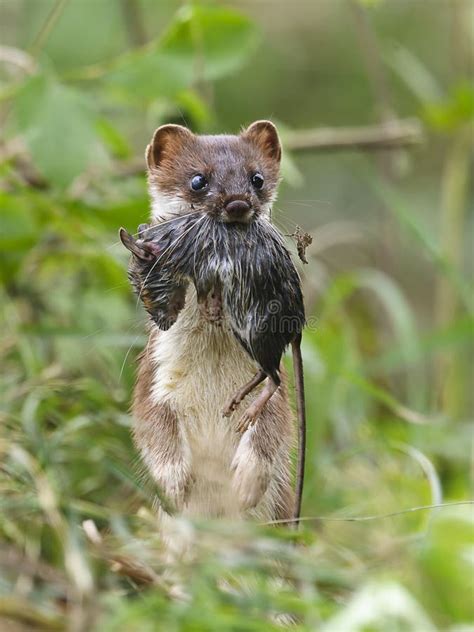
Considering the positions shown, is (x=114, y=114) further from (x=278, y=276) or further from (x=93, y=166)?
(x=278, y=276)

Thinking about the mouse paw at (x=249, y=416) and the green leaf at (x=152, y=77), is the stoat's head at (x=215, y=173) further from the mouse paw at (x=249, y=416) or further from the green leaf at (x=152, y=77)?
the green leaf at (x=152, y=77)

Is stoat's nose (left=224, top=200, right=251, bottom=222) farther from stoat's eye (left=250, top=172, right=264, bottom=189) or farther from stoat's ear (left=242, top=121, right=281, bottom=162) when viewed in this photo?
stoat's ear (left=242, top=121, right=281, bottom=162)

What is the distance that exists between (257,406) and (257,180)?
0.83 m

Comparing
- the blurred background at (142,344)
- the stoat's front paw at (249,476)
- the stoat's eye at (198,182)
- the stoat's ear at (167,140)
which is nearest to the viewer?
the blurred background at (142,344)

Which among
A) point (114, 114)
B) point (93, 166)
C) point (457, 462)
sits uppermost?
point (114, 114)

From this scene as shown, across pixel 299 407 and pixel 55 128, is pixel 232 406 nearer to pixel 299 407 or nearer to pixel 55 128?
pixel 299 407

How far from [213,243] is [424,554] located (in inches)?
42.9

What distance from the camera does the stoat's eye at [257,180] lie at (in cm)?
380

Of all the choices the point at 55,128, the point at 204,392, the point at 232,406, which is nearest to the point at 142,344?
the point at 55,128

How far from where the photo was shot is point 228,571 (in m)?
2.98

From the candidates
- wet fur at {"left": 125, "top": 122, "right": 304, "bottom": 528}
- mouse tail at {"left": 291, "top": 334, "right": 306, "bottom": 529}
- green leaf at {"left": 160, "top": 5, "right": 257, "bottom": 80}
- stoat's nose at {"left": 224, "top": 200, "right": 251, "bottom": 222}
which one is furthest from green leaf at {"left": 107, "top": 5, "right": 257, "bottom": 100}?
mouse tail at {"left": 291, "top": 334, "right": 306, "bottom": 529}

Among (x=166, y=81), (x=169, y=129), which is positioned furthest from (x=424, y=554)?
(x=166, y=81)

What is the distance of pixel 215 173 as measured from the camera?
12.1 feet

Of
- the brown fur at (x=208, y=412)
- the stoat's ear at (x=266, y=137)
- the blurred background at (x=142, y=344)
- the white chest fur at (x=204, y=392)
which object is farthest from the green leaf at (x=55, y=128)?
the white chest fur at (x=204, y=392)
